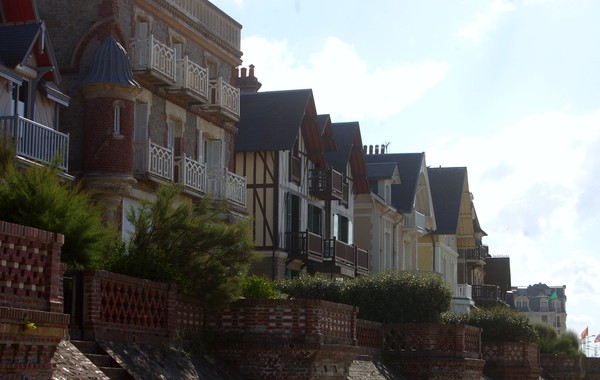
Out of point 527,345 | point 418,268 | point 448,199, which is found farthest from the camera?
point 448,199

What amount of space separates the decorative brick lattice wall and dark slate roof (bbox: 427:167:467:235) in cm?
5148

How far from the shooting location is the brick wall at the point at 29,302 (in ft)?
47.7

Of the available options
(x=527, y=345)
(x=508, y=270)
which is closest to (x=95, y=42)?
(x=527, y=345)

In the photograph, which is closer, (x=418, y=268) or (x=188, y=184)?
(x=188, y=184)

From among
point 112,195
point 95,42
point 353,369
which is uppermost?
point 95,42

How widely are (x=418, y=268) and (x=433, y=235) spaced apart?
2183 mm

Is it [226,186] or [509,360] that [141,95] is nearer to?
[226,186]

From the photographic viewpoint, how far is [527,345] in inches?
1690

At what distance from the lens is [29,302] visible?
49.9 ft

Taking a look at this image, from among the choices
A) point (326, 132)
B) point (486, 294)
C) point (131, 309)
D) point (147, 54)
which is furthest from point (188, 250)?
point (486, 294)

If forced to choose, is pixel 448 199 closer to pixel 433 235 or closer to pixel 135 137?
pixel 433 235

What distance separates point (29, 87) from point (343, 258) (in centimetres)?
2158

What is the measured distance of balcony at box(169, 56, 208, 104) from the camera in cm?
3297

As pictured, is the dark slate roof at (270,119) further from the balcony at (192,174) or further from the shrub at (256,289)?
the shrub at (256,289)
